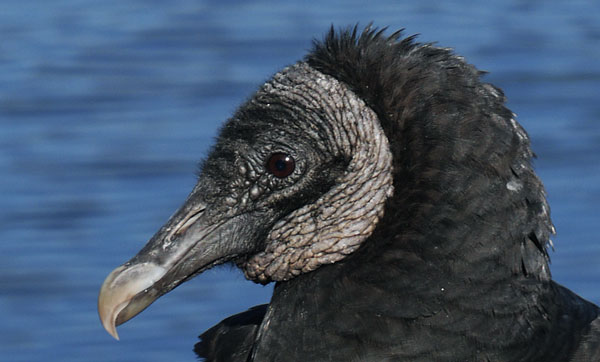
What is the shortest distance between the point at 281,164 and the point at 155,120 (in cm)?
395

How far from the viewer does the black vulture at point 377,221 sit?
3852mm

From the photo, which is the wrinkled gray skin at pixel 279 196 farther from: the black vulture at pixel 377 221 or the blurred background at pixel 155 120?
the blurred background at pixel 155 120

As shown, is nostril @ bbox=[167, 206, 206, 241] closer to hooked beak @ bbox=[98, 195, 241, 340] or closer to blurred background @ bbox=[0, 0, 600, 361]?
hooked beak @ bbox=[98, 195, 241, 340]

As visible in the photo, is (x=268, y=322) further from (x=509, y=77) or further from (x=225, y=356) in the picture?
(x=509, y=77)

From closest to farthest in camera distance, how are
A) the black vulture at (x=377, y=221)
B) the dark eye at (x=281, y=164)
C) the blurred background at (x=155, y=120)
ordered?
the black vulture at (x=377, y=221)
the dark eye at (x=281, y=164)
the blurred background at (x=155, y=120)

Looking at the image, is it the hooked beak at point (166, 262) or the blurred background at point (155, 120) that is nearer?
the hooked beak at point (166, 262)

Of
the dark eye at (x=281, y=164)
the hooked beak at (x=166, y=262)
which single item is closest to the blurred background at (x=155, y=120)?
the hooked beak at (x=166, y=262)

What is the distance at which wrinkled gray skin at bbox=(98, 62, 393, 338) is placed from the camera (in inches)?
155

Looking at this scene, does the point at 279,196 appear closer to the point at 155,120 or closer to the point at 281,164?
the point at 281,164

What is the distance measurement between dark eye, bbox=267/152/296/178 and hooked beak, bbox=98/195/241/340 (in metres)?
0.20

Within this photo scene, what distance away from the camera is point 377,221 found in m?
3.98

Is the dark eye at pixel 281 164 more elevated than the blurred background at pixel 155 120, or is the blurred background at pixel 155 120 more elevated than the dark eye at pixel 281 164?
the blurred background at pixel 155 120

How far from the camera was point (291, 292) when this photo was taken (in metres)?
4.07

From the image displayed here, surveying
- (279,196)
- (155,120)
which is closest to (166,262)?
(279,196)
